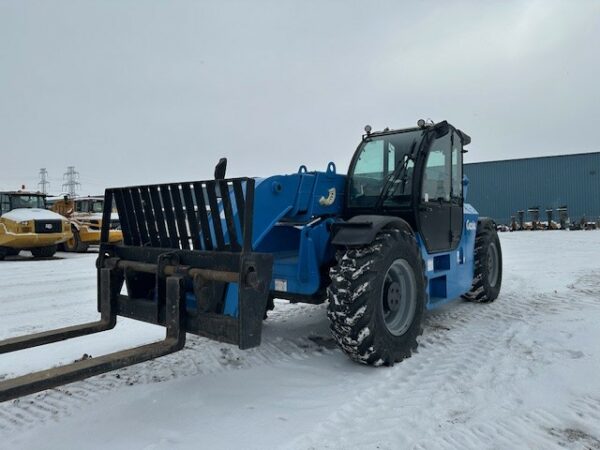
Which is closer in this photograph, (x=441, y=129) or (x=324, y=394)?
(x=324, y=394)

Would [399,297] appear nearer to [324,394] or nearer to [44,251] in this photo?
[324,394]

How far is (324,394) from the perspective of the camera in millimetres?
3277

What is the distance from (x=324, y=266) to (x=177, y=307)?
5.16 ft

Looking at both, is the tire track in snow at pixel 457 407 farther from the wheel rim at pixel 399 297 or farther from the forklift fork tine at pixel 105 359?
the forklift fork tine at pixel 105 359

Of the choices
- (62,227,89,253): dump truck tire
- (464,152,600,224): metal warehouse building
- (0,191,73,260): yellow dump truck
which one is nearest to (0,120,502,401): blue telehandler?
(0,191,73,260): yellow dump truck

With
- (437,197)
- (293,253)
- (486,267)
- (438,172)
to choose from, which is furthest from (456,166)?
(293,253)

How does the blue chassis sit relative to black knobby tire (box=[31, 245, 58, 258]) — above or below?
above

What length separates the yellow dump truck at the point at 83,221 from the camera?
16.0m

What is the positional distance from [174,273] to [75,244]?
15.2 m

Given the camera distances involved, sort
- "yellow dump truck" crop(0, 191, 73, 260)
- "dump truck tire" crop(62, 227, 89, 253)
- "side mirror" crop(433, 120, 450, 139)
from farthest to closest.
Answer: "dump truck tire" crop(62, 227, 89, 253) < "yellow dump truck" crop(0, 191, 73, 260) < "side mirror" crop(433, 120, 450, 139)

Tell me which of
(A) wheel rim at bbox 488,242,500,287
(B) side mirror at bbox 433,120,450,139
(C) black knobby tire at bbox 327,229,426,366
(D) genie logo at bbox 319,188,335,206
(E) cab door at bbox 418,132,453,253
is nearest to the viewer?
(C) black knobby tire at bbox 327,229,426,366

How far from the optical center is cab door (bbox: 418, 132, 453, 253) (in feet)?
15.7

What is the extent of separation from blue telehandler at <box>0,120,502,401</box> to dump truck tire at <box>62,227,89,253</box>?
13.7 m

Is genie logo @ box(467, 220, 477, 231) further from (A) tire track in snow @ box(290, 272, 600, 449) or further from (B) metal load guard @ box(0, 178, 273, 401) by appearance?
(B) metal load guard @ box(0, 178, 273, 401)
